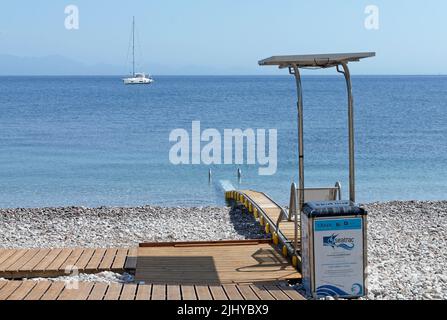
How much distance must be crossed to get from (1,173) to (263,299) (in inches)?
851

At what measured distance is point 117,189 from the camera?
2208 cm

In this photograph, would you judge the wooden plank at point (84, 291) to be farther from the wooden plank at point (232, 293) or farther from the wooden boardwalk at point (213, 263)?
the wooden plank at point (232, 293)

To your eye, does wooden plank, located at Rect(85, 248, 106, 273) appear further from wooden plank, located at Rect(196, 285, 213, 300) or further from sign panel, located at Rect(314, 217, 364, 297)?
sign panel, located at Rect(314, 217, 364, 297)

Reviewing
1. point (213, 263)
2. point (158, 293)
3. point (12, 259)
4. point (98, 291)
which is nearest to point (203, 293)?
point (158, 293)

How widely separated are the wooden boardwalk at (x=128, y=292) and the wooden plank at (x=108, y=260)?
1.48 metres

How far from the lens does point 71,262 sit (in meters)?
8.37

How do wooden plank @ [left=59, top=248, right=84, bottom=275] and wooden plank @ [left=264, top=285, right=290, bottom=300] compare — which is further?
wooden plank @ [left=59, top=248, right=84, bottom=275]

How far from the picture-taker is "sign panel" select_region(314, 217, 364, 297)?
282 inches

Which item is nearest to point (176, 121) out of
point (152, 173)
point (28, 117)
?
point (28, 117)

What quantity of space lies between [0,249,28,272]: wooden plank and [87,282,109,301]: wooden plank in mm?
1878

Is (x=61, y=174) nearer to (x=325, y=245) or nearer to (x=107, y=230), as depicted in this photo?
(x=107, y=230)

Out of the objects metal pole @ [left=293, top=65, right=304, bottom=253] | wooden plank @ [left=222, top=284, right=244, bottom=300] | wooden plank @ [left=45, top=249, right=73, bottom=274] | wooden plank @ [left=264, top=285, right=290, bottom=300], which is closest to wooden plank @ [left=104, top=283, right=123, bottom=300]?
wooden plank @ [left=222, top=284, right=244, bottom=300]

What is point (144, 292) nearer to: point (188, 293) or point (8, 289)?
point (188, 293)

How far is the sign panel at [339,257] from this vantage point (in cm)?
716
